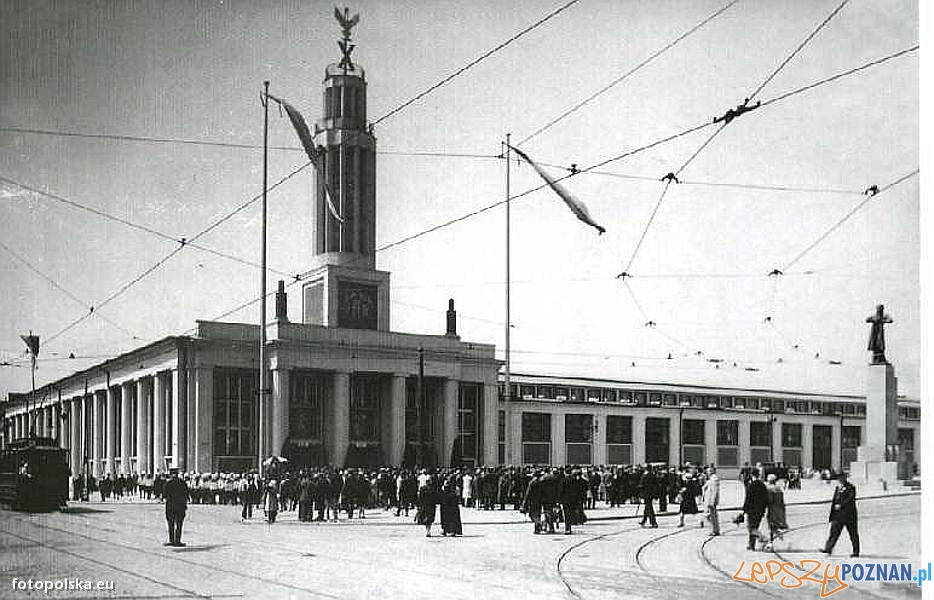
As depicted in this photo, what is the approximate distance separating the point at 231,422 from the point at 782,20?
109ft

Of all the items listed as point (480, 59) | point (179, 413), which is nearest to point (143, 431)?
point (179, 413)

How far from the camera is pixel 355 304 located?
4650 centimetres

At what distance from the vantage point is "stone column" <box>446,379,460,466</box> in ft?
167

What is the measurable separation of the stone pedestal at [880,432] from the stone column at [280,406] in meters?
25.4

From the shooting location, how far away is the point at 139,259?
58.1 feet

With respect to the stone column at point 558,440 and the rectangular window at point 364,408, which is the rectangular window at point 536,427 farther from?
the rectangular window at point 364,408

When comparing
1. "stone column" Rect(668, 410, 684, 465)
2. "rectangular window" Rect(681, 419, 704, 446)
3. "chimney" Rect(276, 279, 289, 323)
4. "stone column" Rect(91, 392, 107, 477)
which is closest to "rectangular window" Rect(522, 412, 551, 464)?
"stone column" Rect(668, 410, 684, 465)

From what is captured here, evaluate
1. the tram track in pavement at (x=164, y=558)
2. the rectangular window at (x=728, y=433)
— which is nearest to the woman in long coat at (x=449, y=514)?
the tram track in pavement at (x=164, y=558)

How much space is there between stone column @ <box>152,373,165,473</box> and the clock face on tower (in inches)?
364

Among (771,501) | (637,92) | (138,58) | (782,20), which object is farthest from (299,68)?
(771,501)

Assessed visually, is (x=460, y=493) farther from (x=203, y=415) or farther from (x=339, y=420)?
(x=339, y=420)

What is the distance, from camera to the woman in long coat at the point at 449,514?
789 inches

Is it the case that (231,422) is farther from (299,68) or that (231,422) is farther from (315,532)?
(299,68)

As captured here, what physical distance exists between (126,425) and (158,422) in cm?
726
